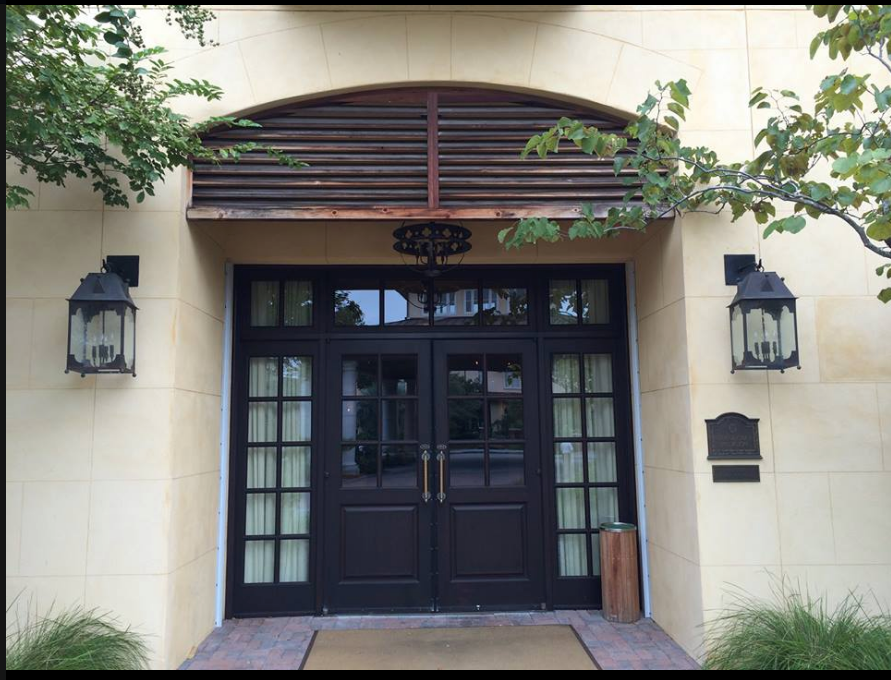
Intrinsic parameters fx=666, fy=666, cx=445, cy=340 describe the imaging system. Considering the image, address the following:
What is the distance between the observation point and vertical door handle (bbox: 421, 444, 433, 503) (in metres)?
5.26

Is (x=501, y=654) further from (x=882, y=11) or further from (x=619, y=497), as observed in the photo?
(x=882, y=11)

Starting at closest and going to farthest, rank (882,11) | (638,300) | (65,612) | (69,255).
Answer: (882,11)
(65,612)
(69,255)
(638,300)

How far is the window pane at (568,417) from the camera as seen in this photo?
544 cm

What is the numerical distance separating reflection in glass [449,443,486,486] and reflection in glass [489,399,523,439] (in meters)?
0.19

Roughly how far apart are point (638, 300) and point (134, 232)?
368 centimetres

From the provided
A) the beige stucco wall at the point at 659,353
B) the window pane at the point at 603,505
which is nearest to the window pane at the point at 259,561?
the beige stucco wall at the point at 659,353

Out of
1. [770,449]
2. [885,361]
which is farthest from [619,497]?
[885,361]

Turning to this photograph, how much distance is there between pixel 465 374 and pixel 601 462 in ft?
4.32

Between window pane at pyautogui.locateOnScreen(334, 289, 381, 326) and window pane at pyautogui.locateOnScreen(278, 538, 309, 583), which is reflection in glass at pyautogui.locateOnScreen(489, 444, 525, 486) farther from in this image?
window pane at pyautogui.locateOnScreen(278, 538, 309, 583)

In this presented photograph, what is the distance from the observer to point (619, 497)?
5355 millimetres

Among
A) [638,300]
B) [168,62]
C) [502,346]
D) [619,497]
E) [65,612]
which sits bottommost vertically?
[65,612]

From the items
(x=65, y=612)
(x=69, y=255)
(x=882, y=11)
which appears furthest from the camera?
(x=69, y=255)

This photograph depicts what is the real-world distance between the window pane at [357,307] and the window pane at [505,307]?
898 millimetres

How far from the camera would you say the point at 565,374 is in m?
5.49
